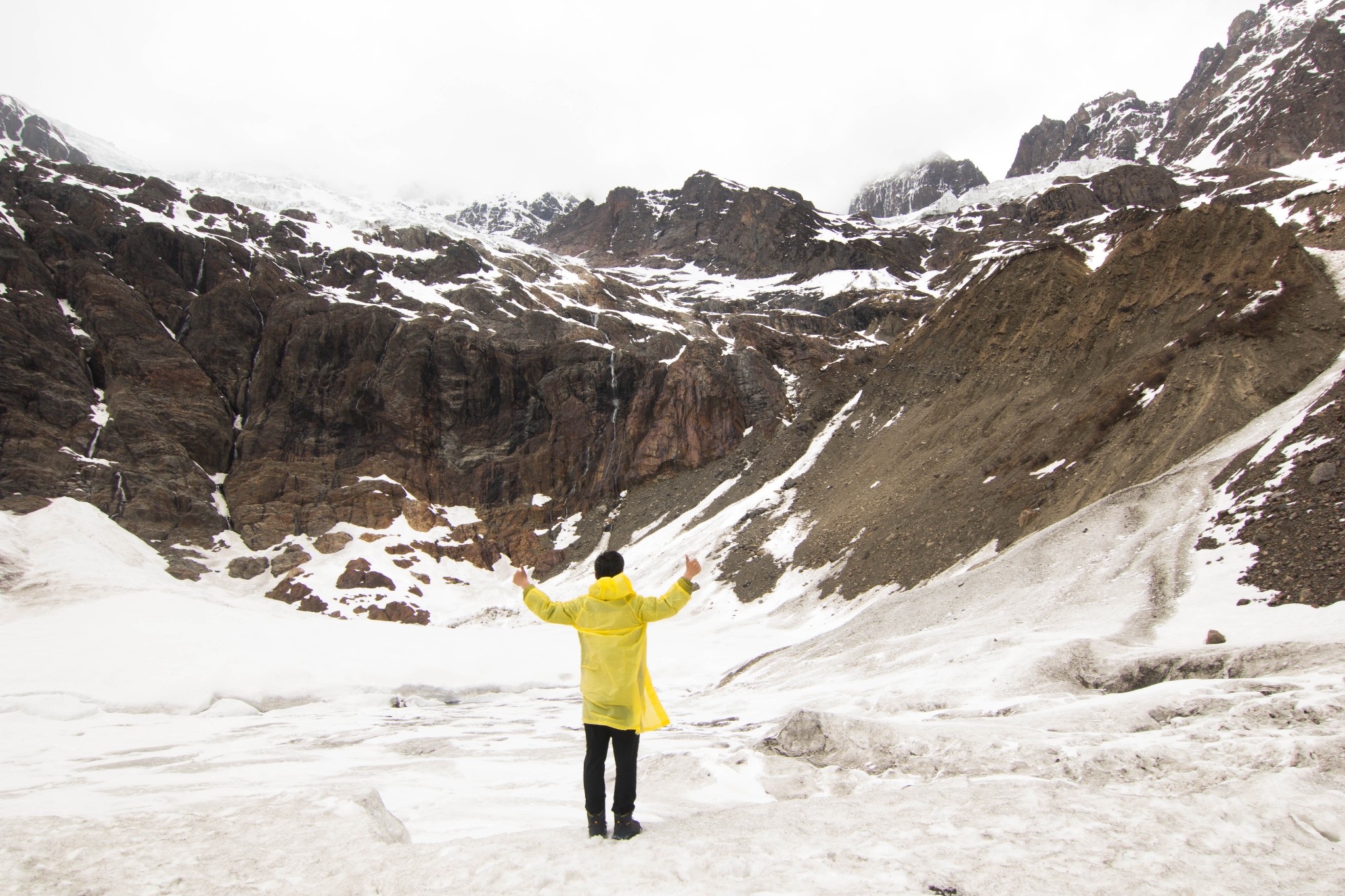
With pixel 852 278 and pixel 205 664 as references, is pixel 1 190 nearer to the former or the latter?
pixel 205 664

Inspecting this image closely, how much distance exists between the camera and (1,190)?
68.9 meters

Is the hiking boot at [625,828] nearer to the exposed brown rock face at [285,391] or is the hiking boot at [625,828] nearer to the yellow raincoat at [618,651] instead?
the yellow raincoat at [618,651]

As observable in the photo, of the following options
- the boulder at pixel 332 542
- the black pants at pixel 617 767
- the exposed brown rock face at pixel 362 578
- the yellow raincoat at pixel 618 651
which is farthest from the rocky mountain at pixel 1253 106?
the black pants at pixel 617 767

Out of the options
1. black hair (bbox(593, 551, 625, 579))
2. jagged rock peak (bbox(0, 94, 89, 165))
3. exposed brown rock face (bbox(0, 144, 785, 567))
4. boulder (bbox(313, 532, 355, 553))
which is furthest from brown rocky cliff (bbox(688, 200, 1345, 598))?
jagged rock peak (bbox(0, 94, 89, 165))

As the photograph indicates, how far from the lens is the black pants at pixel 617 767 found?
4426 millimetres

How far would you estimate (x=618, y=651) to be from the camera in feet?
15.1

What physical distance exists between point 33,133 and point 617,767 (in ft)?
639

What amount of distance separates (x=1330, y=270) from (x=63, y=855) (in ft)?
120

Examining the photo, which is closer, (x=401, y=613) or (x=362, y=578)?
(x=401, y=613)

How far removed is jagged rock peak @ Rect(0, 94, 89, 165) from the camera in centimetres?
13488

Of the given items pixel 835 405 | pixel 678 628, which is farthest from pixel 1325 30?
pixel 678 628

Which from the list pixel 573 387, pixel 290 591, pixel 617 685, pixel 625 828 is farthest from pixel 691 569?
pixel 573 387

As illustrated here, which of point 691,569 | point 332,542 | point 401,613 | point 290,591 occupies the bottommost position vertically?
point 691,569

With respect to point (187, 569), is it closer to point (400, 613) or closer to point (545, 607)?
point (400, 613)
